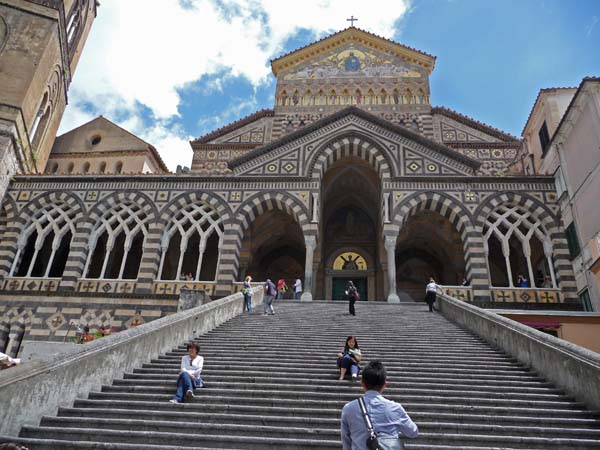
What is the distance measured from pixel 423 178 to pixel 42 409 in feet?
61.7

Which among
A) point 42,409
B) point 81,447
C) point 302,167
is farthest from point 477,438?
point 302,167

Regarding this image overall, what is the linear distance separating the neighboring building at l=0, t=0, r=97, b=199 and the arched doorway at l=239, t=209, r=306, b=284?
12717 mm

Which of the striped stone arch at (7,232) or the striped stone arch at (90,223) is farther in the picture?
the striped stone arch at (7,232)

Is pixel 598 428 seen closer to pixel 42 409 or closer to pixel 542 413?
pixel 542 413

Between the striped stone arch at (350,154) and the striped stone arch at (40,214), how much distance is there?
12.2 m

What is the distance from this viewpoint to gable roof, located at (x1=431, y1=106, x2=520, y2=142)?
29188mm

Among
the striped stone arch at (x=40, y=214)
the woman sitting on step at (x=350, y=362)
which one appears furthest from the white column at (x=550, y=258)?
the striped stone arch at (x=40, y=214)

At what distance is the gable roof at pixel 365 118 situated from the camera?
22.1 metres

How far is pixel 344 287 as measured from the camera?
1012 inches

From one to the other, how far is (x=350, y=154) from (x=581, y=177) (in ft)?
35.0

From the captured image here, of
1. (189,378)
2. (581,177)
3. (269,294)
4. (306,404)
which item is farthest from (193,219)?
(581,177)

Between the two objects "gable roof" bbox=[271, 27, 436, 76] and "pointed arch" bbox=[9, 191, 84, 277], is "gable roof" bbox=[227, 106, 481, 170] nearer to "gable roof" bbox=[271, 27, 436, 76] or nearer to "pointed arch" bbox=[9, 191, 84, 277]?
"pointed arch" bbox=[9, 191, 84, 277]

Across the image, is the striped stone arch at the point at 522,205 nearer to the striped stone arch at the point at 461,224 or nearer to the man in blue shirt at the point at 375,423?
the striped stone arch at the point at 461,224

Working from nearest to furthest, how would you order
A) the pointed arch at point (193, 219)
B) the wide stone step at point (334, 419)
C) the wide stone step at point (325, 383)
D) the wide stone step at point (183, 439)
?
the wide stone step at point (183, 439) < the wide stone step at point (334, 419) < the wide stone step at point (325, 383) < the pointed arch at point (193, 219)
